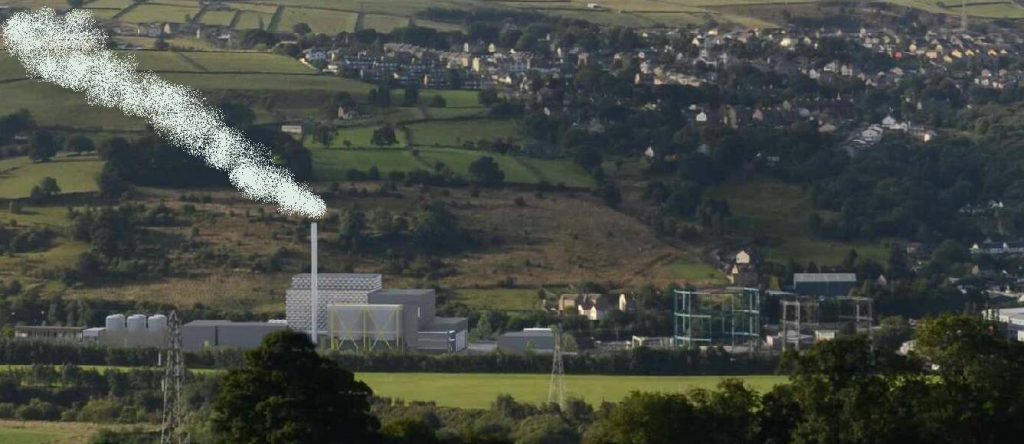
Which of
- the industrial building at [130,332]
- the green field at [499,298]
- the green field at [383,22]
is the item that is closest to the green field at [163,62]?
the green field at [383,22]

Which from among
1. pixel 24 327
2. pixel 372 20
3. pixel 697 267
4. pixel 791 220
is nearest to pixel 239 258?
pixel 24 327

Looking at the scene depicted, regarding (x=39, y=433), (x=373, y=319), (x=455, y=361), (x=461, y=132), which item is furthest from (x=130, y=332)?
(x=461, y=132)

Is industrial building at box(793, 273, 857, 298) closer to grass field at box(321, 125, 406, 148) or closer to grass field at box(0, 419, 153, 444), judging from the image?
grass field at box(321, 125, 406, 148)

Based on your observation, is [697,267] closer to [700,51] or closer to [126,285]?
[126,285]

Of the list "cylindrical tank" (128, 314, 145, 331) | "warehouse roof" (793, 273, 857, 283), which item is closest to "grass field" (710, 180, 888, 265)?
"warehouse roof" (793, 273, 857, 283)

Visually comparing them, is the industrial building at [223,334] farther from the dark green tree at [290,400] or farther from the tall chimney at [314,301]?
the dark green tree at [290,400]
